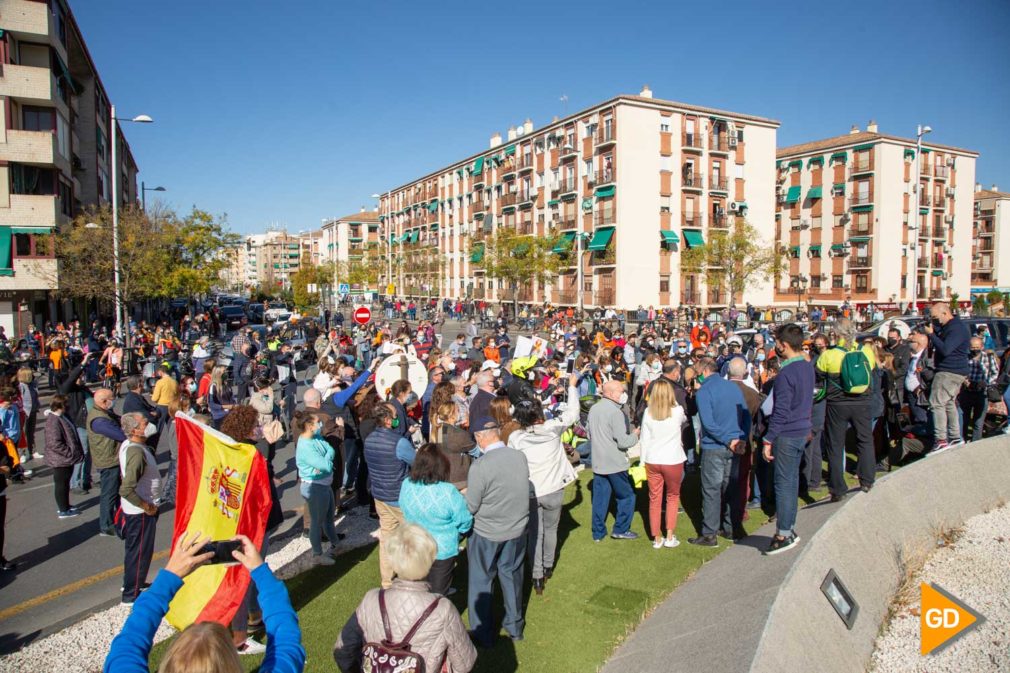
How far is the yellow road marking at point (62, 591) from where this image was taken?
19.5 ft

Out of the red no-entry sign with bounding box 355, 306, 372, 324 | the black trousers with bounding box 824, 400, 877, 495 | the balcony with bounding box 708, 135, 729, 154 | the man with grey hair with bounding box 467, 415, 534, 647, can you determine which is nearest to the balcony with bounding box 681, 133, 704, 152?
the balcony with bounding box 708, 135, 729, 154

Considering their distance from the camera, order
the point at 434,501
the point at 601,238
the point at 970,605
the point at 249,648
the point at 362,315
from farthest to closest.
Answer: the point at 601,238 → the point at 362,315 → the point at 970,605 → the point at 249,648 → the point at 434,501

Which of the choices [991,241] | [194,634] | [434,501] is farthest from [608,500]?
[991,241]

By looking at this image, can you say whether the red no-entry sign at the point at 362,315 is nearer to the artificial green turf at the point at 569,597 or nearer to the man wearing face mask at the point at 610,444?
the artificial green turf at the point at 569,597

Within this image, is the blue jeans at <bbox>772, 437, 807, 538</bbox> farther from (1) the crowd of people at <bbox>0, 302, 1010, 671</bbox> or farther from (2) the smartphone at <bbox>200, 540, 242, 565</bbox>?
(2) the smartphone at <bbox>200, 540, 242, 565</bbox>

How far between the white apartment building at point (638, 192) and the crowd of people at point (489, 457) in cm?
3636

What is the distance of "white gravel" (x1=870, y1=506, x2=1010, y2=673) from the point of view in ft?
16.9

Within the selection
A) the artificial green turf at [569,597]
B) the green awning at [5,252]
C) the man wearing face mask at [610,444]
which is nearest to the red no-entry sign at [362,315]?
the artificial green turf at [569,597]

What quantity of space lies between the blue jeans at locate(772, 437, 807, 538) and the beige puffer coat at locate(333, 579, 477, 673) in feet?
12.1

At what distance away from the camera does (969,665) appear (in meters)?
5.25

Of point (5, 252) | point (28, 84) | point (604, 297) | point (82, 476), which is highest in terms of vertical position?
point (28, 84)

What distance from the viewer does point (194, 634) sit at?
2.23 meters

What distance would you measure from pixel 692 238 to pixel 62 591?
4763 cm

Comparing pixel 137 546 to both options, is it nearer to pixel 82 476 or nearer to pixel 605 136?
pixel 82 476
